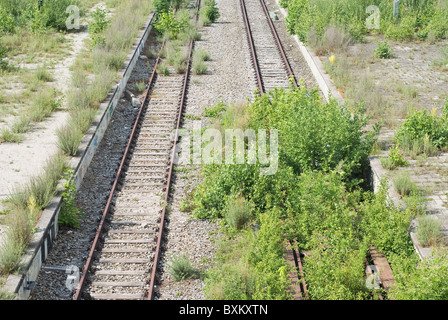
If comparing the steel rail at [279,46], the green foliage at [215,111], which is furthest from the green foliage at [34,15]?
the green foliage at [215,111]

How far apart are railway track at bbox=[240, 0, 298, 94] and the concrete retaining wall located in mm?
4042

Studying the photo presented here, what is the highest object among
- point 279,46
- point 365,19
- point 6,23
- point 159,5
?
point 6,23

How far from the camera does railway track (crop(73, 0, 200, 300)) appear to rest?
9.55m

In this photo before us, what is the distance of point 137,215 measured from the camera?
37.8 ft

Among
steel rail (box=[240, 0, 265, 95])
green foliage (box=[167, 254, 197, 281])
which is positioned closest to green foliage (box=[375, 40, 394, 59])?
steel rail (box=[240, 0, 265, 95])

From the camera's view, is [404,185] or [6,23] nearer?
[404,185]

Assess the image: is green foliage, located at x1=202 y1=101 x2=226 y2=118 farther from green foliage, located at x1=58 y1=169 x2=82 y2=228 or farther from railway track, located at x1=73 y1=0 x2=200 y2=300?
green foliage, located at x1=58 y1=169 x2=82 y2=228

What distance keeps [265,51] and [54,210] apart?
492 inches

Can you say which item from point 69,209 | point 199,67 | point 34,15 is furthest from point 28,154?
point 34,15

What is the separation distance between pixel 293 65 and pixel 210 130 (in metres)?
6.39

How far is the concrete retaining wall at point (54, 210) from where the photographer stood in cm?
891

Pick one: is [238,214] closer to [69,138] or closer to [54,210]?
[54,210]

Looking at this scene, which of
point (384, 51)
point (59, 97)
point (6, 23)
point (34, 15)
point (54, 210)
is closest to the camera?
point (54, 210)

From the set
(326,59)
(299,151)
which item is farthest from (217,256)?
(326,59)
